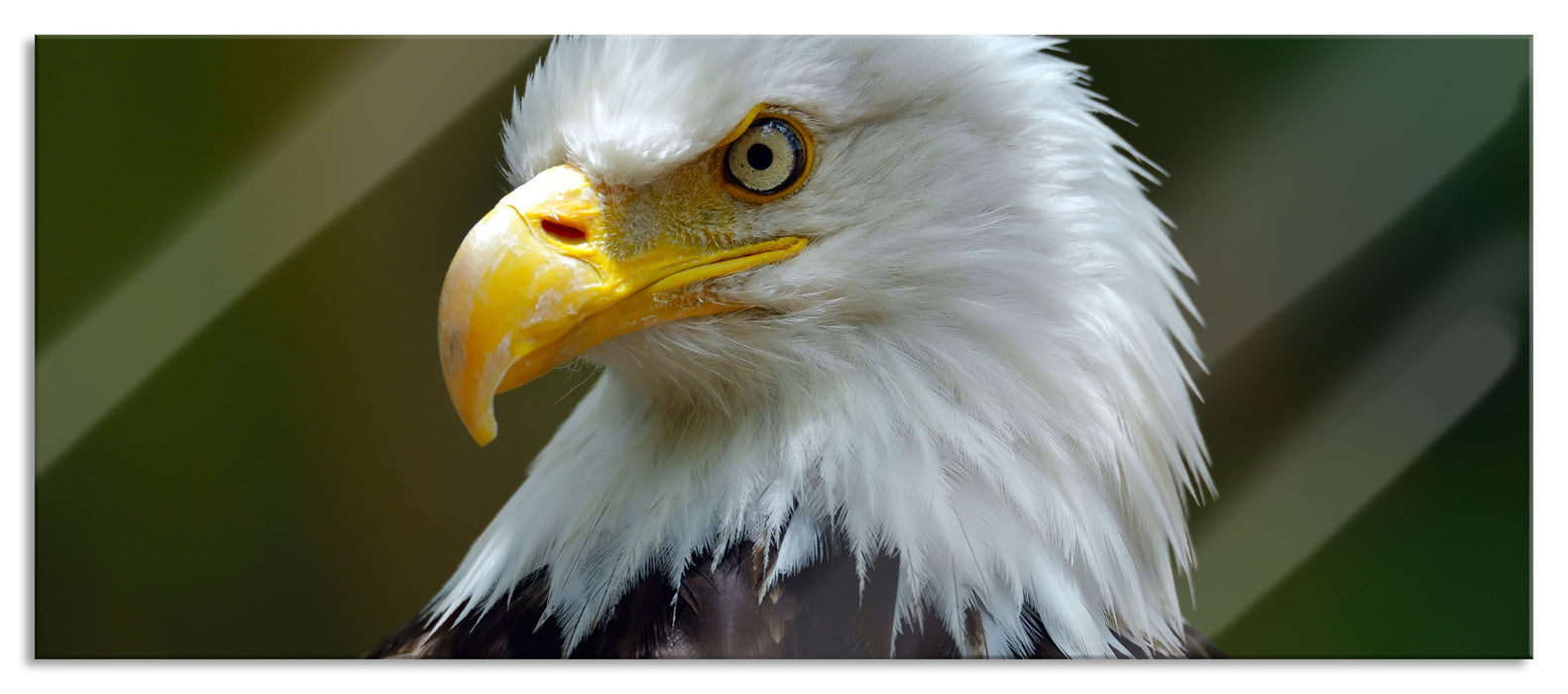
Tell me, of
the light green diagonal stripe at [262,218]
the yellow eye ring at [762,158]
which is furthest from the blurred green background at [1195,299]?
the yellow eye ring at [762,158]

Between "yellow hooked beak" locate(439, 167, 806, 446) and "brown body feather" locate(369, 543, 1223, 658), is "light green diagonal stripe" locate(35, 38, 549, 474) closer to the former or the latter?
"yellow hooked beak" locate(439, 167, 806, 446)

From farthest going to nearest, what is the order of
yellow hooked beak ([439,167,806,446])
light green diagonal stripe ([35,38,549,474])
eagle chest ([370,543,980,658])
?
1. light green diagonal stripe ([35,38,549,474])
2. eagle chest ([370,543,980,658])
3. yellow hooked beak ([439,167,806,446])

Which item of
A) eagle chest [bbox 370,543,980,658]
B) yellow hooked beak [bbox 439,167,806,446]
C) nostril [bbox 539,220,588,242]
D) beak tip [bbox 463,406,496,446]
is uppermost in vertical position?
nostril [bbox 539,220,588,242]

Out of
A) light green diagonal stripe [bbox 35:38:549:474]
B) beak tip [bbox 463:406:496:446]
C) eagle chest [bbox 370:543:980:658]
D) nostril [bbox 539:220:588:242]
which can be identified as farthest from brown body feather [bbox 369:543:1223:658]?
light green diagonal stripe [bbox 35:38:549:474]

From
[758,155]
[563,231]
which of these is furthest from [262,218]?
[758,155]

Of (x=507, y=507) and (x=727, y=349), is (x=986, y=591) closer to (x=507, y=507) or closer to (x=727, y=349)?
(x=727, y=349)

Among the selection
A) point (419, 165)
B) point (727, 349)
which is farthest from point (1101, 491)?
point (419, 165)

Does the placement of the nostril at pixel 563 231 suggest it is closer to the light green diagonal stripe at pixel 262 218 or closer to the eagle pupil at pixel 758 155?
the eagle pupil at pixel 758 155
